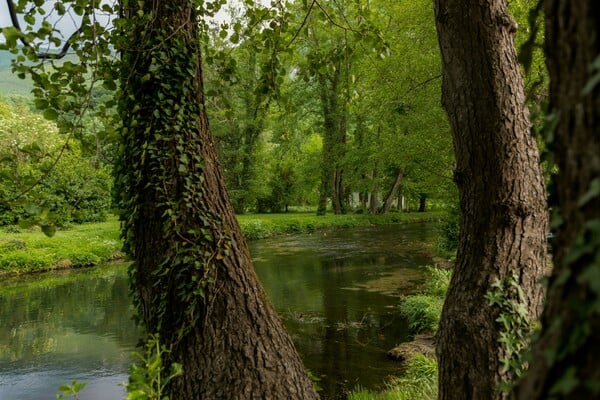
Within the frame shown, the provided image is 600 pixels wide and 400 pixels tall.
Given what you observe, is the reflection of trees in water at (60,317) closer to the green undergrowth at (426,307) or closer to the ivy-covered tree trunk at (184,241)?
the green undergrowth at (426,307)

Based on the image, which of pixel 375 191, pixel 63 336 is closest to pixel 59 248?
pixel 63 336

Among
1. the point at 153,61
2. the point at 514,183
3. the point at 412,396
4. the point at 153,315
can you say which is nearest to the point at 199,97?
the point at 153,61

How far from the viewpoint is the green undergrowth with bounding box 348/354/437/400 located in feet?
18.5

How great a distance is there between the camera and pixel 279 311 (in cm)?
1129

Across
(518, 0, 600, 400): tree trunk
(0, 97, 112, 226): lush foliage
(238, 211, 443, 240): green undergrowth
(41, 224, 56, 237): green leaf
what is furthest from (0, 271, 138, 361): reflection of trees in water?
(238, 211, 443, 240): green undergrowth

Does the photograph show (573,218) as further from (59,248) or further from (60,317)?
(59,248)

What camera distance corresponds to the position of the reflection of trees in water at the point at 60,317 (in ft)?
31.6

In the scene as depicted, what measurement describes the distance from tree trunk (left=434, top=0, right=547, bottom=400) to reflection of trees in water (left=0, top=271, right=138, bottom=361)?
26.9ft

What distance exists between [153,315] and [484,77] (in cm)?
259

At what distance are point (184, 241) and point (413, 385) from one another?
4577mm

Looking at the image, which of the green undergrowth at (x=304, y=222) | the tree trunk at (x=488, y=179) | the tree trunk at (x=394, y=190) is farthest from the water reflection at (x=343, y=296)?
the tree trunk at (x=394, y=190)

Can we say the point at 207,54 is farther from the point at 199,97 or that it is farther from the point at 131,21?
the point at 131,21

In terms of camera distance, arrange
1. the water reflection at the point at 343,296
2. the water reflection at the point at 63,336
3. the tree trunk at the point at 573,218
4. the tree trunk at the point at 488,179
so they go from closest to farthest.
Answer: the tree trunk at the point at 573,218 → the tree trunk at the point at 488,179 → the water reflection at the point at 63,336 → the water reflection at the point at 343,296

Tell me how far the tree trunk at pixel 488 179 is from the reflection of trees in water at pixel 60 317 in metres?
8.19
